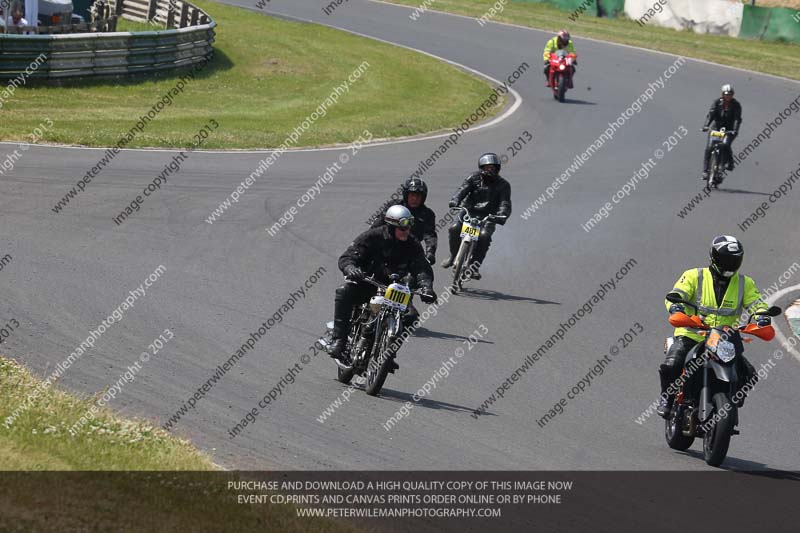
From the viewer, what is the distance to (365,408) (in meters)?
11.1

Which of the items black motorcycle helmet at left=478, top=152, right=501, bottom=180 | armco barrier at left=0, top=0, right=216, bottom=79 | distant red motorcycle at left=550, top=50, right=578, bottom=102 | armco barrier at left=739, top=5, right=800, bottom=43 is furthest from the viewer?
armco barrier at left=739, top=5, right=800, bottom=43

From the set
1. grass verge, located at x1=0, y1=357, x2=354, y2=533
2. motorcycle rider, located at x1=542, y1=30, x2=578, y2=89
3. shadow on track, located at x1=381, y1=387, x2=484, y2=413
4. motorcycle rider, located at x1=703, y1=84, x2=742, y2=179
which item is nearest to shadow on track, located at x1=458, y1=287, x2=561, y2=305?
shadow on track, located at x1=381, y1=387, x2=484, y2=413

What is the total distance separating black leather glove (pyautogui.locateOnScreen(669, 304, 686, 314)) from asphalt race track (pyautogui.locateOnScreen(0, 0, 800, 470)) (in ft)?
4.36

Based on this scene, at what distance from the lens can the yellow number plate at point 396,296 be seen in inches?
444

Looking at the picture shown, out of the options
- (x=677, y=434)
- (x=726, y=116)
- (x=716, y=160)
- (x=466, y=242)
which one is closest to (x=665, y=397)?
(x=677, y=434)

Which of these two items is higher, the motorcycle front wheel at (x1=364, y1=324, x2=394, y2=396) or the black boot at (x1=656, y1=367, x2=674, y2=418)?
the black boot at (x1=656, y1=367, x2=674, y2=418)

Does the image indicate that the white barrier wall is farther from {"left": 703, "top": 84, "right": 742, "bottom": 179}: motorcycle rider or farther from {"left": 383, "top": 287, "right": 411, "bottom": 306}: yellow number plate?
{"left": 383, "top": 287, "right": 411, "bottom": 306}: yellow number plate

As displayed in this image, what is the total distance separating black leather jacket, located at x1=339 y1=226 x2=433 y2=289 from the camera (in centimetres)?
1188

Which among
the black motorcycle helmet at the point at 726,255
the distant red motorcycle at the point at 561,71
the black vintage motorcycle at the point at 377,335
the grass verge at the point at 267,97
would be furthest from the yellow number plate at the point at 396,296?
the distant red motorcycle at the point at 561,71

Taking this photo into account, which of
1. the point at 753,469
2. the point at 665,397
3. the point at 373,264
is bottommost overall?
the point at 373,264

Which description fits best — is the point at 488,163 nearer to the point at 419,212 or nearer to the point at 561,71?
the point at 419,212

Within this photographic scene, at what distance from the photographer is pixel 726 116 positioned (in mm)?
24859

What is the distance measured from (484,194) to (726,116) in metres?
9.93

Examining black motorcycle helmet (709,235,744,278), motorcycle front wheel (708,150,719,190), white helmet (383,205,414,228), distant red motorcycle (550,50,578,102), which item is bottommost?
distant red motorcycle (550,50,578,102)
